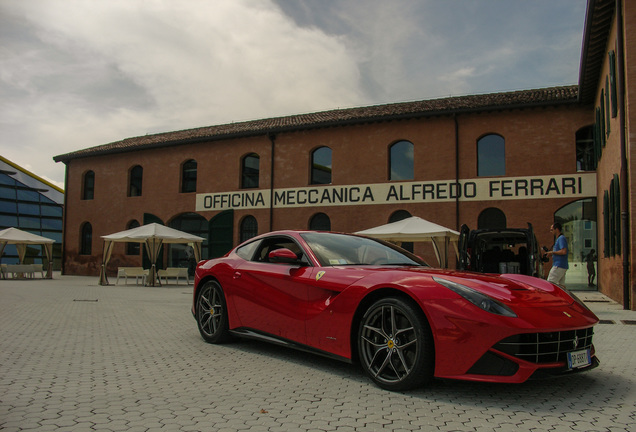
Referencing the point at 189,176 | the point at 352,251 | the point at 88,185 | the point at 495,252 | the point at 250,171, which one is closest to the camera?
the point at 352,251

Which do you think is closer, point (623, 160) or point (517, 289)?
point (517, 289)

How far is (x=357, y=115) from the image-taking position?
22.9 metres

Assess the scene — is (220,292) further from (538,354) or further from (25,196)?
(25,196)

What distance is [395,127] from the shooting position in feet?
72.9

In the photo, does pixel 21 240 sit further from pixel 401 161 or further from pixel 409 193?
pixel 409 193

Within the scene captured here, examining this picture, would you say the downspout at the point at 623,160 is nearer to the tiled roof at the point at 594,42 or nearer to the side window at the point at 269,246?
the tiled roof at the point at 594,42

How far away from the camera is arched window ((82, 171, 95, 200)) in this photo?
30.8 m

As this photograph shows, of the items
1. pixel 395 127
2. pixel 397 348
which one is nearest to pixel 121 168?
pixel 395 127

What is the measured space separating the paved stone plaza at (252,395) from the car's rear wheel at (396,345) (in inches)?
5.4

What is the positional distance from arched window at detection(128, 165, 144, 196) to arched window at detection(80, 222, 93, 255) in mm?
3614

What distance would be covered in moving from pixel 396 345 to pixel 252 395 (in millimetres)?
1177

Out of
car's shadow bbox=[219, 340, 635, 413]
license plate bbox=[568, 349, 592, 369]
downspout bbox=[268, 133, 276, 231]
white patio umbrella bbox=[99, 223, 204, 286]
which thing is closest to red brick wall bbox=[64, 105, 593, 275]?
downspout bbox=[268, 133, 276, 231]

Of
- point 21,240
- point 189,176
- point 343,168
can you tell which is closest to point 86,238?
point 21,240

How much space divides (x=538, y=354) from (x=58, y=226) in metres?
47.4
